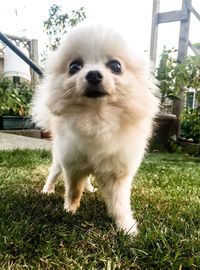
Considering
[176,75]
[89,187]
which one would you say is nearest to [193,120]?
[176,75]

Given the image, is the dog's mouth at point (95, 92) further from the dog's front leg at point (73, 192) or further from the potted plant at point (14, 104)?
the potted plant at point (14, 104)

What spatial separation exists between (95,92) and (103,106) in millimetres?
77

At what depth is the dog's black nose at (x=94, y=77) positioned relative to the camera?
1.33 metres

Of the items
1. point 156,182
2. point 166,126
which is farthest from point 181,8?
point 156,182

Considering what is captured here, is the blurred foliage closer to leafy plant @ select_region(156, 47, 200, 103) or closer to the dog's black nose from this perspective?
leafy plant @ select_region(156, 47, 200, 103)

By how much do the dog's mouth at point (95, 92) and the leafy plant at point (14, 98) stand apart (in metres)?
3.77

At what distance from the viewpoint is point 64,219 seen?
1533 mm

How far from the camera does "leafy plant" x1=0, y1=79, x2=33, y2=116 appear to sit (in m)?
4.99

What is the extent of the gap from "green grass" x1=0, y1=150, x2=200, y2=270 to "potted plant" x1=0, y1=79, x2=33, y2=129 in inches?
121

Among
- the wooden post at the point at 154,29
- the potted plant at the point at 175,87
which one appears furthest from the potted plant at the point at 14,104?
the wooden post at the point at 154,29

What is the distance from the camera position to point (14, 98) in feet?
17.0

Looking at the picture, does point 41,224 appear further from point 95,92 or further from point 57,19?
point 57,19

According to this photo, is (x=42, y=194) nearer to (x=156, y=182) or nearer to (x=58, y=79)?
(x=58, y=79)

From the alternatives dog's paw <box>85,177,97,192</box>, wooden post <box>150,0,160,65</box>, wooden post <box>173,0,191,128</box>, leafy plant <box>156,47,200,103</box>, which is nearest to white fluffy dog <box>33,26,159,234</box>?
dog's paw <box>85,177,97,192</box>
